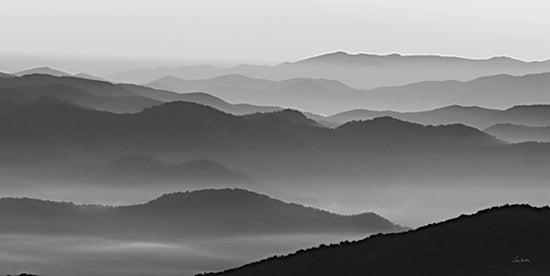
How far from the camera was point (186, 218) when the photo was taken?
18475 cm

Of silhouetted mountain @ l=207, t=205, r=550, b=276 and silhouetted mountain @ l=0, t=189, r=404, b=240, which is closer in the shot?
silhouetted mountain @ l=207, t=205, r=550, b=276

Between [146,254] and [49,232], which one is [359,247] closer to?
[146,254]

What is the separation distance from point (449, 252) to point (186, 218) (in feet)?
350

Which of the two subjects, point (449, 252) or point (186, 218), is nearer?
point (449, 252)

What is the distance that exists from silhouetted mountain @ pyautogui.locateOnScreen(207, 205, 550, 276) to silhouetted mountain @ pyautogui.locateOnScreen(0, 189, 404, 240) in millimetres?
85094

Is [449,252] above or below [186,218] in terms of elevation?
below

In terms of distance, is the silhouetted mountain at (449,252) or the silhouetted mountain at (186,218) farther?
the silhouetted mountain at (186,218)

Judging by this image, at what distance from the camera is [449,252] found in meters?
80.5

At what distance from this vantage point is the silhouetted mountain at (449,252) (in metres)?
76.6

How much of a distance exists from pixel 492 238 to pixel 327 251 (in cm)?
1133

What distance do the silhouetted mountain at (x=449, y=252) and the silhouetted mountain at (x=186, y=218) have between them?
85094mm

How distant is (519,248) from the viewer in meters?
79.5

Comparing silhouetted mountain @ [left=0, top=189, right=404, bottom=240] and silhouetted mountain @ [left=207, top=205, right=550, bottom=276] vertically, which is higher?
silhouetted mountain @ [left=0, top=189, right=404, bottom=240]

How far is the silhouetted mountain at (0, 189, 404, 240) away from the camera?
176 m
